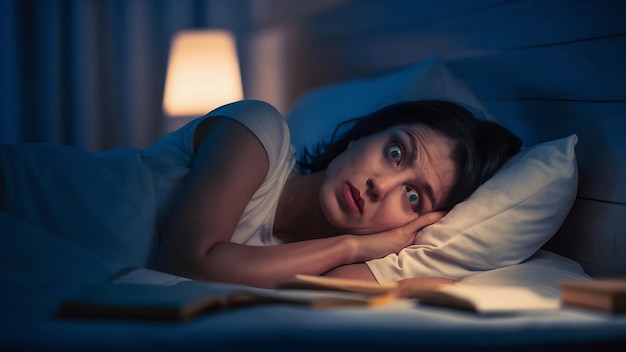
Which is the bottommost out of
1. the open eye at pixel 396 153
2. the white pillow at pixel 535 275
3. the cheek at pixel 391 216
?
the white pillow at pixel 535 275


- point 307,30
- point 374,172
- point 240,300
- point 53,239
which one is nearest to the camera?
point 240,300

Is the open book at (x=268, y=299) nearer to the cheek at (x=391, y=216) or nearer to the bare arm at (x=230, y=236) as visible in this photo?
the bare arm at (x=230, y=236)

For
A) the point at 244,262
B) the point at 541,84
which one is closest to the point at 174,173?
the point at 244,262

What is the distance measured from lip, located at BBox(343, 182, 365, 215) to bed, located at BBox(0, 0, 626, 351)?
0.44 feet

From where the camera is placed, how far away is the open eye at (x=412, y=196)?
4.66 feet

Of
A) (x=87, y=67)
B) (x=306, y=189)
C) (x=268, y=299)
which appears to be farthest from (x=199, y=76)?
(x=268, y=299)

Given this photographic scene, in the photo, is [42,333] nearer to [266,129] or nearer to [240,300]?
[240,300]

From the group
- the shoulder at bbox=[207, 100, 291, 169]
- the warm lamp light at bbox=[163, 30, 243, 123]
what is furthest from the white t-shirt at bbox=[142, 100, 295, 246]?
the warm lamp light at bbox=[163, 30, 243, 123]

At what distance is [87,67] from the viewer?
3328mm

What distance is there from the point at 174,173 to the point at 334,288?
616mm

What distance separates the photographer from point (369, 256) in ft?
4.58

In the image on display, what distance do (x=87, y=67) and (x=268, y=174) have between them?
7.12ft

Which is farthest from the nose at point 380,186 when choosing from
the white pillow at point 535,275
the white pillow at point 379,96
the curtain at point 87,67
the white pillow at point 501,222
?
the curtain at point 87,67

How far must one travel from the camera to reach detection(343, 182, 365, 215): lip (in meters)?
1.39
